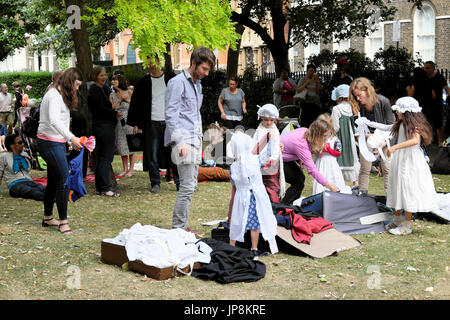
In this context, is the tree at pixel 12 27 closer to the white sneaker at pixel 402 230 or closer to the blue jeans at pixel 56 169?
the blue jeans at pixel 56 169

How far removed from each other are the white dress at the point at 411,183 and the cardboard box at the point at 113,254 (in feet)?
10.7

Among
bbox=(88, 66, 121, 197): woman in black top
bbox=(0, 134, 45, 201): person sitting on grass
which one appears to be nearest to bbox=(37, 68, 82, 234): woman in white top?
bbox=(88, 66, 121, 197): woman in black top

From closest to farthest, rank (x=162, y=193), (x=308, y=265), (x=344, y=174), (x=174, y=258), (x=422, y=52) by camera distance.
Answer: (x=174, y=258), (x=308, y=265), (x=344, y=174), (x=162, y=193), (x=422, y=52)

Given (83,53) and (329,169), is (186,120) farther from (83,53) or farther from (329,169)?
(83,53)

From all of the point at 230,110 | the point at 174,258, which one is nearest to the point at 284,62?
the point at 230,110

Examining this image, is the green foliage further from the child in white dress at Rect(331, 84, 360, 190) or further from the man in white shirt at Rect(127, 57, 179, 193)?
the child in white dress at Rect(331, 84, 360, 190)

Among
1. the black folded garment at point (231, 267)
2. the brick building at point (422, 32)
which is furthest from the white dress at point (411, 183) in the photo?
the brick building at point (422, 32)

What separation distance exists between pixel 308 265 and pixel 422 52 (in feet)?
78.9

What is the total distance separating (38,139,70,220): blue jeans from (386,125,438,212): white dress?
149 inches

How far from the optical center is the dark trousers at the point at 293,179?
27.1 feet

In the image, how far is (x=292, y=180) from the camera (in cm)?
834

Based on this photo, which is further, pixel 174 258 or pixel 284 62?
pixel 284 62
